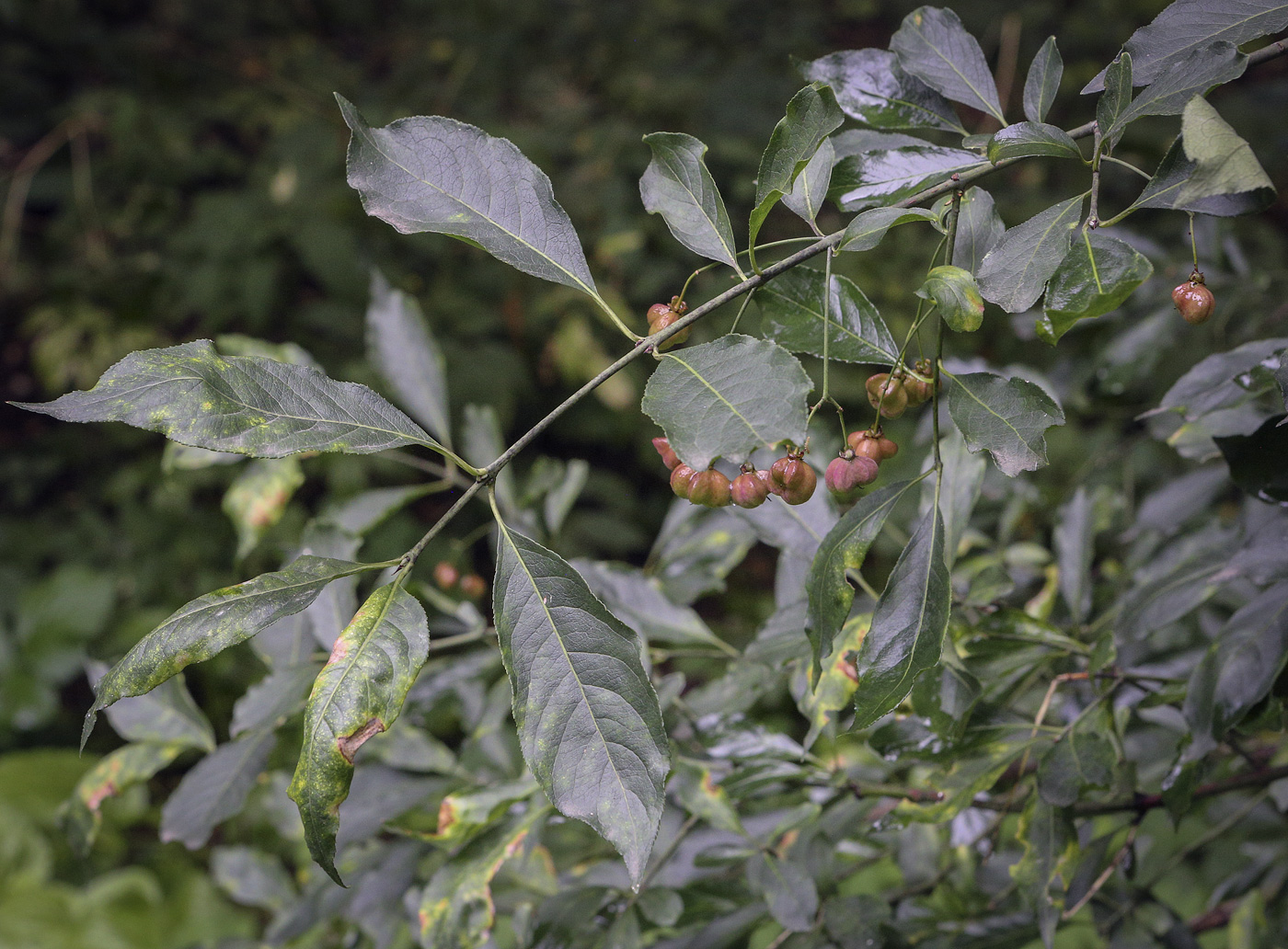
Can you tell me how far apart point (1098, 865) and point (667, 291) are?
5.94 ft

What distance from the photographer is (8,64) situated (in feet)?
8.80

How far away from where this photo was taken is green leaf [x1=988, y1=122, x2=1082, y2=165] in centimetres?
41

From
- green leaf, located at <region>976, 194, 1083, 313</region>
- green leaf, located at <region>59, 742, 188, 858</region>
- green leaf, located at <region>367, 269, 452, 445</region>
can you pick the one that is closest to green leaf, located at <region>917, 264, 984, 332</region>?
green leaf, located at <region>976, 194, 1083, 313</region>

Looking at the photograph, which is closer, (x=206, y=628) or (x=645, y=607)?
(x=206, y=628)

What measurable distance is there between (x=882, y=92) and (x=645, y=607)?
442mm

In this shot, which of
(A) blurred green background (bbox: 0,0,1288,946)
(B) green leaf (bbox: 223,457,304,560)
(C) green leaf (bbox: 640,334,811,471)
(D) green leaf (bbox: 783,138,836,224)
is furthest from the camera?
(A) blurred green background (bbox: 0,0,1288,946)

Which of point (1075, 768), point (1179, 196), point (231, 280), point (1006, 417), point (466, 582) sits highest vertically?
point (1179, 196)

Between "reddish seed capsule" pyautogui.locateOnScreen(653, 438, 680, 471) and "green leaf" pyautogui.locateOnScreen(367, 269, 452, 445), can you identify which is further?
"green leaf" pyautogui.locateOnScreen(367, 269, 452, 445)

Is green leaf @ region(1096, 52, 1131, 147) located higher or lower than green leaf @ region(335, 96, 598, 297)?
higher

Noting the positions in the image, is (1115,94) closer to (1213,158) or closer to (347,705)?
(1213,158)

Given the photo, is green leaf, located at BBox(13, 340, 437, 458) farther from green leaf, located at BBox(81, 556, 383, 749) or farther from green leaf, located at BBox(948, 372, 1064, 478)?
green leaf, located at BBox(948, 372, 1064, 478)

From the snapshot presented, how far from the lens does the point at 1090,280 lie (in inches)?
15.9

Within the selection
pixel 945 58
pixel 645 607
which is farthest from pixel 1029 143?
pixel 645 607

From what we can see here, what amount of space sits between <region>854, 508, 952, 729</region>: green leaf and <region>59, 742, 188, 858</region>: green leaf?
59cm
